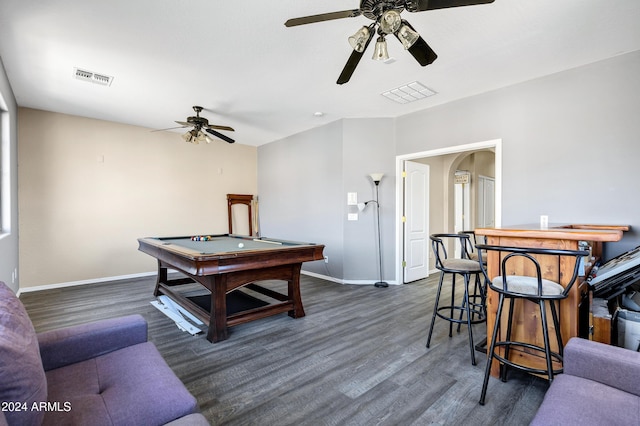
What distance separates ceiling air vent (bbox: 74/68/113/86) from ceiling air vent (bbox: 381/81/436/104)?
3393 millimetres

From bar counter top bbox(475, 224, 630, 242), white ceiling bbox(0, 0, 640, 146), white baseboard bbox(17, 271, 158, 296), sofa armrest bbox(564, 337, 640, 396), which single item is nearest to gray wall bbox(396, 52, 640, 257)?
white ceiling bbox(0, 0, 640, 146)

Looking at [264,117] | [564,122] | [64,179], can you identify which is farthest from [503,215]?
[64,179]

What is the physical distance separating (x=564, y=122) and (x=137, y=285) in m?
6.20

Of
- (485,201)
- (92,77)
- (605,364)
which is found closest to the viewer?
(605,364)

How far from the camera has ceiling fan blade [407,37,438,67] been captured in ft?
6.57

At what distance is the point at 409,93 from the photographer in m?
→ 3.92

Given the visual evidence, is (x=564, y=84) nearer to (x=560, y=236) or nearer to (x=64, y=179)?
(x=560, y=236)

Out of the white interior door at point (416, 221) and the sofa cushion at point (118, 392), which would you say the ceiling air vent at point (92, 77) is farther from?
the white interior door at point (416, 221)

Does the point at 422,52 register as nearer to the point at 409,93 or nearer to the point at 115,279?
the point at 409,93

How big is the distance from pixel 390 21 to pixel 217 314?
267 centimetres

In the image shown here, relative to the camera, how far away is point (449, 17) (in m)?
2.40

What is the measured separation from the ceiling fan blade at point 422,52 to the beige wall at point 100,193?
512 centimetres

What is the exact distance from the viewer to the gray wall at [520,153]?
2.92 metres

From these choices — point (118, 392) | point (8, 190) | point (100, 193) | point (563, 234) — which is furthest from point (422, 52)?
point (100, 193)
